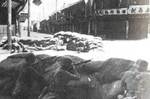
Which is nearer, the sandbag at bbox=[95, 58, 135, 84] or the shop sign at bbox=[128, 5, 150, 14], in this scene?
the sandbag at bbox=[95, 58, 135, 84]

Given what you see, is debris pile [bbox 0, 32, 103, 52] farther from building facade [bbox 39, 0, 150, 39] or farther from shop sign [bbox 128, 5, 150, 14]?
shop sign [bbox 128, 5, 150, 14]

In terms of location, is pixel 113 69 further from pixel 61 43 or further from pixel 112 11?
pixel 112 11

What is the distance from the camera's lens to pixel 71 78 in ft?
21.0

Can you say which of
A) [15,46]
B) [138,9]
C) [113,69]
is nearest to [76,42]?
[15,46]

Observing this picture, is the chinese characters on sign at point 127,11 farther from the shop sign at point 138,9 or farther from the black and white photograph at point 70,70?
the black and white photograph at point 70,70

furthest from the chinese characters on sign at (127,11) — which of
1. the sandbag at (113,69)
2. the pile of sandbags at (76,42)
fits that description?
the sandbag at (113,69)

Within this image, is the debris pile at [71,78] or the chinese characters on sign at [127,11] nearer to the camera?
the debris pile at [71,78]

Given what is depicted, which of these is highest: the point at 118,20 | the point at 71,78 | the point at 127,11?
the point at 127,11

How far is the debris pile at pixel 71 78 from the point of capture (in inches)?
223

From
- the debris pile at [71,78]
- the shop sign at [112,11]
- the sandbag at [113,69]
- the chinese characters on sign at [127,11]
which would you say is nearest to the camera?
the debris pile at [71,78]

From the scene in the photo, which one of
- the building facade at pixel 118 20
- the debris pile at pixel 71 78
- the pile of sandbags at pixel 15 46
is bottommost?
the debris pile at pixel 71 78

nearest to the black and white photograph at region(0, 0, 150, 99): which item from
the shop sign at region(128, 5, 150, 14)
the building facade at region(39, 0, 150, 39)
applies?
the building facade at region(39, 0, 150, 39)

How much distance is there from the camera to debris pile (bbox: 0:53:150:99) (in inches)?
223

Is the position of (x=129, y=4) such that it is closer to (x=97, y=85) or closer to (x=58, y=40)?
(x=58, y=40)
